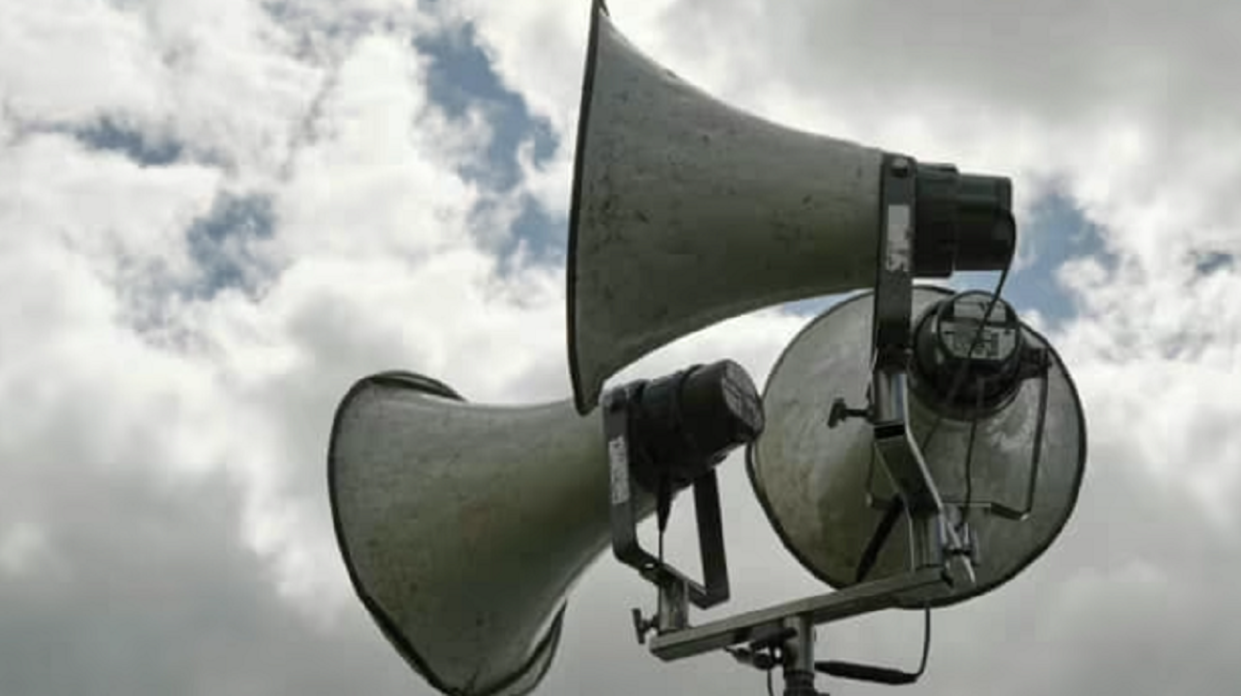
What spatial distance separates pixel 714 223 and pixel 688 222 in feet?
0.21

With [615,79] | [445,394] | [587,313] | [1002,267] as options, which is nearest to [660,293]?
[587,313]

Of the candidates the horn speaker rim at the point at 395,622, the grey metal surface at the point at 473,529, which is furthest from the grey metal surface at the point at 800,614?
the horn speaker rim at the point at 395,622

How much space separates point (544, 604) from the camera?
17.3ft

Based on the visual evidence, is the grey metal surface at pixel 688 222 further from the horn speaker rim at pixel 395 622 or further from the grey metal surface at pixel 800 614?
the horn speaker rim at pixel 395 622

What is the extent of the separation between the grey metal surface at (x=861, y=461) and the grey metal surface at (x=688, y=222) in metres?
0.63

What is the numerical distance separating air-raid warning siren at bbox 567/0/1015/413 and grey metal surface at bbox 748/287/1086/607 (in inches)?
22.6

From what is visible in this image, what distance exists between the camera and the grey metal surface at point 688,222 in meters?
4.22

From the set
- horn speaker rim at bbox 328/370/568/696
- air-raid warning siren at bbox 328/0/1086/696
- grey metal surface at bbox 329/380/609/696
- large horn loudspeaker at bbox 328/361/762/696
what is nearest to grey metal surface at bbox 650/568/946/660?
air-raid warning siren at bbox 328/0/1086/696

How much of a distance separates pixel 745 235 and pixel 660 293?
0.83ft

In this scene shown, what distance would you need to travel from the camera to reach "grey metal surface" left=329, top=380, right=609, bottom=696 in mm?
4965

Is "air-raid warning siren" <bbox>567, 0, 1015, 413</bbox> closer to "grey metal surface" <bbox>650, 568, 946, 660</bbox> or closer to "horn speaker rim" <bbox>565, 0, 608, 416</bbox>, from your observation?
"horn speaker rim" <bbox>565, 0, 608, 416</bbox>

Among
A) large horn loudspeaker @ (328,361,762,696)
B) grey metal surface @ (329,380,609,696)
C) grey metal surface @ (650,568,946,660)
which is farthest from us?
grey metal surface @ (329,380,609,696)

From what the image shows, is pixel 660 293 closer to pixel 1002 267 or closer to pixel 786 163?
pixel 786 163

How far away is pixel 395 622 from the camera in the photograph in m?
5.21
